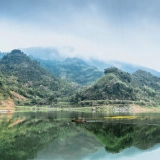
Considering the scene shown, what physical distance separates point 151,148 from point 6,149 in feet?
53.6

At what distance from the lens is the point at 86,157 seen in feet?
84.7

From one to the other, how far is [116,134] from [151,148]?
10.7 metres

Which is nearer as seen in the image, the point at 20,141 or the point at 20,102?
the point at 20,141

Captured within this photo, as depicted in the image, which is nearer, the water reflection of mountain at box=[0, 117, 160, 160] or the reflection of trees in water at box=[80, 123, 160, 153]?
the water reflection of mountain at box=[0, 117, 160, 160]

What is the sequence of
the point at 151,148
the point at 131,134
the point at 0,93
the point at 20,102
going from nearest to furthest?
1. the point at 151,148
2. the point at 131,134
3. the point at 0,93
4. the point at 20,102

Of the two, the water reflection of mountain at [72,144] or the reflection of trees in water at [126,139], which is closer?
the water reflection of mountain at [72,144]

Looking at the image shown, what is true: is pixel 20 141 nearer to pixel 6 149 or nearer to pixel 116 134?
pixel 6 149

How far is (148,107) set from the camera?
177 metres

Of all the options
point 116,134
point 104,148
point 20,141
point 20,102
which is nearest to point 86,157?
point 104,148

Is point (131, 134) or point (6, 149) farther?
point (131, 134)

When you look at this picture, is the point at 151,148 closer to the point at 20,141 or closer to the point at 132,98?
the point at 20,141

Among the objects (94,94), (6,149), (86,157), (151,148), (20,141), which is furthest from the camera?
(94,94)

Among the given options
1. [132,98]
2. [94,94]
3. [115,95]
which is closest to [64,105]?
[94,94]

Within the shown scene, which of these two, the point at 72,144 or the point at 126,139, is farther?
the point at 126,139
